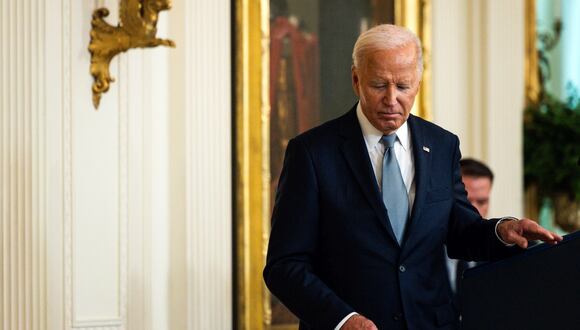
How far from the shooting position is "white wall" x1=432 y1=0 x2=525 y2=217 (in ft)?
20.7

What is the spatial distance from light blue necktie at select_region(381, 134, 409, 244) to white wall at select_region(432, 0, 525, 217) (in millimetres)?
3099

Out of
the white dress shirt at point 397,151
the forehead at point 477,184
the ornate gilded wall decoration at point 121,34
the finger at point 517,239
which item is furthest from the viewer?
the forehead at point 477,184

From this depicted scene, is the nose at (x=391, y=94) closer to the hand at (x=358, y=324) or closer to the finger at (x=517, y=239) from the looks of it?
the finger at (x=517, y=239)

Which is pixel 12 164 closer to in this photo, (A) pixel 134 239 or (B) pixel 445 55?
(A) pixel 134 239

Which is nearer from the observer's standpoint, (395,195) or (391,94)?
(391,94)

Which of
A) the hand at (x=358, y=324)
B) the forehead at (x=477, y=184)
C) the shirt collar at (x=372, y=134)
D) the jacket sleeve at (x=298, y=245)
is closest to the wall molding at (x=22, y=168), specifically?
the jacket sleeve at (x=298, y=245)

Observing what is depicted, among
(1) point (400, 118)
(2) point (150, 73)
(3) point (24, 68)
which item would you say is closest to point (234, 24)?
(2) point (150, 73)

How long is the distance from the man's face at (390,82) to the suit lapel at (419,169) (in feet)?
0.45

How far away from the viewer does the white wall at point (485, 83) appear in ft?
20.7

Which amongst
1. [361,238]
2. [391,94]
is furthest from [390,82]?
[361,238]

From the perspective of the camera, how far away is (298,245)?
3.12 m

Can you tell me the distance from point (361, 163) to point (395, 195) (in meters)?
0.14

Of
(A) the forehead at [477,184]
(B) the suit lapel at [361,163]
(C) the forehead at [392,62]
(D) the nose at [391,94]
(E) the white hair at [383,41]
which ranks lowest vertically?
(A) the forehead at [477,184]

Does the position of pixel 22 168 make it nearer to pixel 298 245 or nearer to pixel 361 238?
pixel 298 245
